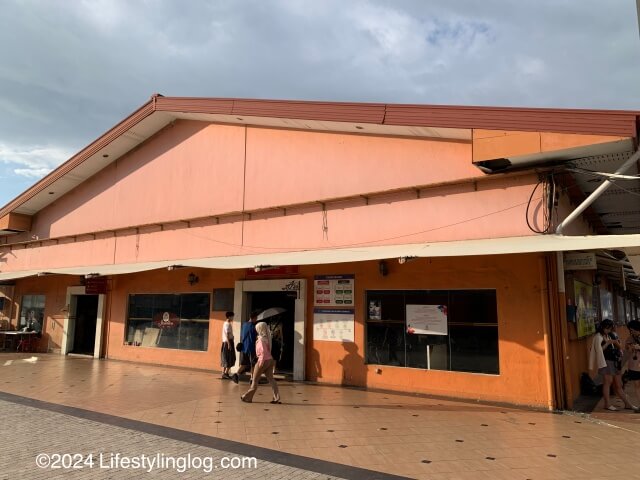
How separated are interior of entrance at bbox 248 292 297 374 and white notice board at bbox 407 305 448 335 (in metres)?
3.64

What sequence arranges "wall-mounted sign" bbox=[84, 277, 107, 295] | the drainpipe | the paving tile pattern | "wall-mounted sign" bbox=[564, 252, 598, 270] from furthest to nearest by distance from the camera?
"wall-mounted sign" bbox=[84, 277, 107, 295]
"wall-mounted sign" bbox=[564, 252, 598, 270]
the drainpipe
the paving tile pattern

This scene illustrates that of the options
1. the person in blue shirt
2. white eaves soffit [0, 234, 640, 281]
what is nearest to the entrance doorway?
white eaves soffit [0, 234, 640, 281]

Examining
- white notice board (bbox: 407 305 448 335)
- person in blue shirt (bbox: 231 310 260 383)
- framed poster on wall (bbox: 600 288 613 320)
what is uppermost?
framed poster on wall (bbox: 600 288 613 320)

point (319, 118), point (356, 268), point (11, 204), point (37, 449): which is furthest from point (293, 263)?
point (11, 204)

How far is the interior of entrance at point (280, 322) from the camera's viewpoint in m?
12.1

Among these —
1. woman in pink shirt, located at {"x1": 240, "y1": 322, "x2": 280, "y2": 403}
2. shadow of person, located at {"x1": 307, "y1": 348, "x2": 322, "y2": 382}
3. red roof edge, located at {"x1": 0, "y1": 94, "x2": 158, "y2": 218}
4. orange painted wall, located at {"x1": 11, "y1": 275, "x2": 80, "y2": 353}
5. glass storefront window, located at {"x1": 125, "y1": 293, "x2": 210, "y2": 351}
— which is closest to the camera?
woman in pink shirt, located at {"x1": 240, "y1": 322, "x2": 280, "y2": 403}

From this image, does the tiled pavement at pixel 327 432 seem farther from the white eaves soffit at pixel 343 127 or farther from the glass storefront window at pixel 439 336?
the white eaves soffit at pixel 343 127

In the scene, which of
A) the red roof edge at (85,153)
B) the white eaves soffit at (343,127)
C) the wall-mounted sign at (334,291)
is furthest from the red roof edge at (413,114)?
the wall-mounted sign at (334,291)

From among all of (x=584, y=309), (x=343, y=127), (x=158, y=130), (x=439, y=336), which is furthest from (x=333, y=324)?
(x=158, y=130)

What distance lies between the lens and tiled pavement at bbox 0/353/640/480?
5.06 metres

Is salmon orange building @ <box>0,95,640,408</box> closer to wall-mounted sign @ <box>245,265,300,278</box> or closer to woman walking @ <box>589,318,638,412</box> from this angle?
wall-mounted sign @ <box>245,265,300,278</box>

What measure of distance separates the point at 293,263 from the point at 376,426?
390 centimetres

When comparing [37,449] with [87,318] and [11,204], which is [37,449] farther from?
[11,204]

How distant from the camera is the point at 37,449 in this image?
213 inches
